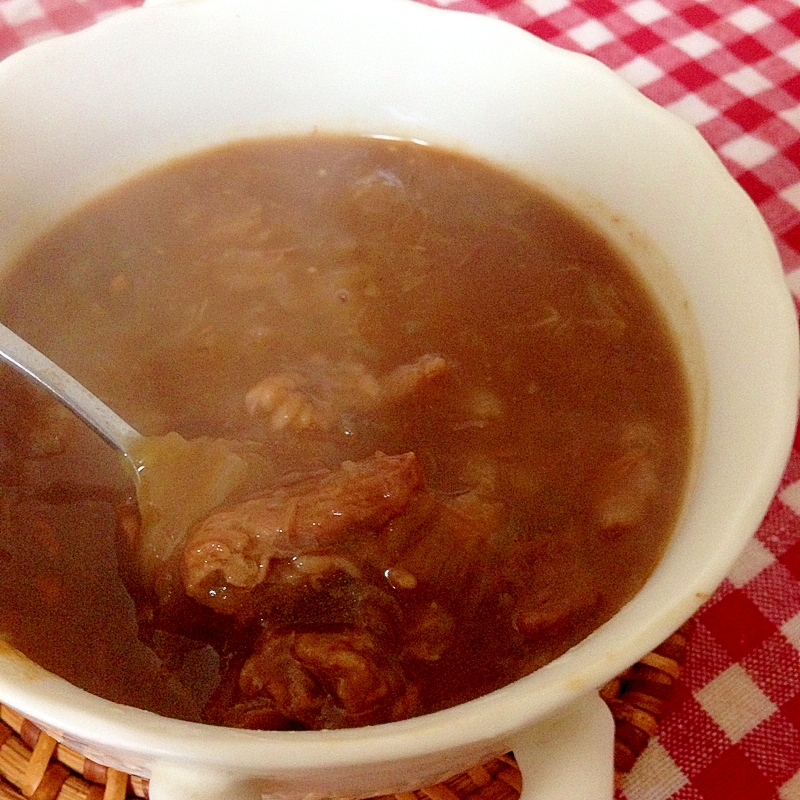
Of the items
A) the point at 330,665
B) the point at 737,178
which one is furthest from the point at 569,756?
the point at 737,178

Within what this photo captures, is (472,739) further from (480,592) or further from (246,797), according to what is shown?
(480,592)

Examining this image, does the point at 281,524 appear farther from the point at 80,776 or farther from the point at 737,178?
the point at 737,178

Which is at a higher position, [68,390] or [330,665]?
[68,390]

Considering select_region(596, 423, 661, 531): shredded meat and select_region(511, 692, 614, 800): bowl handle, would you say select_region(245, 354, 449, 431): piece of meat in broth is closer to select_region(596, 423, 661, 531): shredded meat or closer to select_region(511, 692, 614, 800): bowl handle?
select_region(596, 423, 661, 531): shredded meat

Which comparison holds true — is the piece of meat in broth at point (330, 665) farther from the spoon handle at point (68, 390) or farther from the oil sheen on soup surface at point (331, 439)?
the spoon handle at point (68, 390)

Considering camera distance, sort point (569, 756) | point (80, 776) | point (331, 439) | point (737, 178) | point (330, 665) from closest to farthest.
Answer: point (569, 756), point (330, 665), point (80, 776), point (331, 439), point (737, 178)
